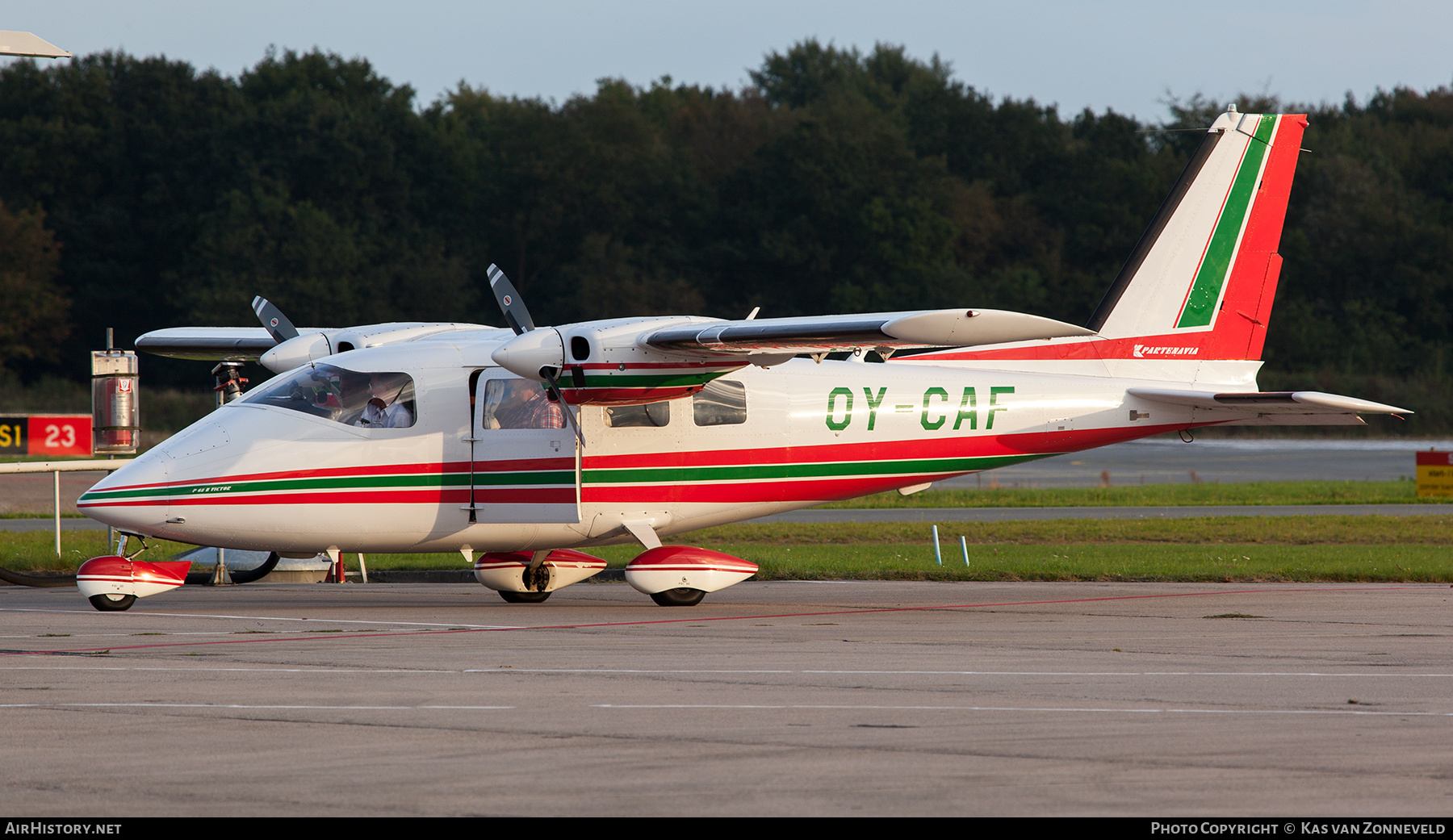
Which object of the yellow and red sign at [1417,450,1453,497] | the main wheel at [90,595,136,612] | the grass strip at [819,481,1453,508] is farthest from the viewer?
the grass strip at [819,481,1453,508]

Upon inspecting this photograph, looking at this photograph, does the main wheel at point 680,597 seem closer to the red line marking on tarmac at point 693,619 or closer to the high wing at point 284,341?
the red line marking on tarmac at point 693,619

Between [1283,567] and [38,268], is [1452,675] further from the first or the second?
[38,268]

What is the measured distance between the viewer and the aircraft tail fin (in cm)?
1816

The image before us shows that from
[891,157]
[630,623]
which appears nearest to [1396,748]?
[630,623]

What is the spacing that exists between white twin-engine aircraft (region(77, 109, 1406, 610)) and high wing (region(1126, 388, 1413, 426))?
0.04m

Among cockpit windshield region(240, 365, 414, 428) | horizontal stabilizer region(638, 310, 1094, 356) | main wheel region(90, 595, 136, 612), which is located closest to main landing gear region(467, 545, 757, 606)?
cockpit windshield region(240, 365, 414, 428)

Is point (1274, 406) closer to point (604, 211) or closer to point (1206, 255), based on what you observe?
point (1206, 255)

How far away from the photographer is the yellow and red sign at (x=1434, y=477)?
31797 millimetres

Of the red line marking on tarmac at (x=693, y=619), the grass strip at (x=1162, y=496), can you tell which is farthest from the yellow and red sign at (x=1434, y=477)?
the red line marking on tarmac at (x=693, y=619)

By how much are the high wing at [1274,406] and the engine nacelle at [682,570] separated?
5.65m

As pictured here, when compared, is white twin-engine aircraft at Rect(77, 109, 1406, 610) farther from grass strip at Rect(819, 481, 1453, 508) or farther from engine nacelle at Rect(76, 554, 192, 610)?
grass strip at Rect(819, 481, 1453, 508)

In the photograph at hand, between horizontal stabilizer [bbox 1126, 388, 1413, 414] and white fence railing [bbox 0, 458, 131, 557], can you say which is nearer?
horizontal stabilizer [bbox 1126, 388, 1413, 414]

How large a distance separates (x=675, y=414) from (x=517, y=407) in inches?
68.8

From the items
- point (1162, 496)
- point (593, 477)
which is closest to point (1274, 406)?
point (593, 477)
